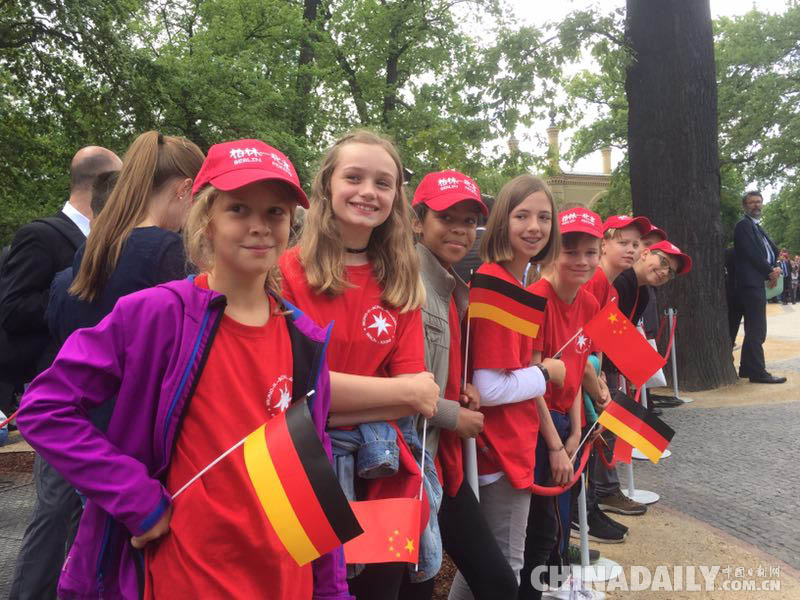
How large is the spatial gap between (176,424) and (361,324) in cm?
76

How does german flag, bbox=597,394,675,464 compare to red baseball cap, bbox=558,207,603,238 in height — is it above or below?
below

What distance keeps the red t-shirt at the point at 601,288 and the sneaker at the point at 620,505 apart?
171 cm

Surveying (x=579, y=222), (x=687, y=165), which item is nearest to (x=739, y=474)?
(x=579, y=222)

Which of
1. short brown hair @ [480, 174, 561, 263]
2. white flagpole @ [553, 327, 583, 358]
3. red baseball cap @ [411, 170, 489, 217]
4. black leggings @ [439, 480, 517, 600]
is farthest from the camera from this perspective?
white flagpole @ [553, 327, 583, 358]


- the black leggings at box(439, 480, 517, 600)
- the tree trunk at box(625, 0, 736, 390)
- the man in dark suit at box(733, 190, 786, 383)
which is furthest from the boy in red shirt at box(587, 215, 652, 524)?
the man in dark suit at box(733, 190, 786, 383)

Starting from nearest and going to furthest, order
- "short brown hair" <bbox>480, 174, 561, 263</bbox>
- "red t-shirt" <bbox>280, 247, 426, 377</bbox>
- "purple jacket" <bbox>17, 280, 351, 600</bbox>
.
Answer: "purple jacket" <bbox>17, 280, 351, 600</bbox>
"red t-shirt" <bbox>280, 247, 426, 377</bbox>
"short brown hair" <bbox>480, 174, 561, 263</bbox>

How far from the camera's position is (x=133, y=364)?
151 centimetres

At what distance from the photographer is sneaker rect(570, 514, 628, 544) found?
174 inches

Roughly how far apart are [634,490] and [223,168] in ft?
15.0

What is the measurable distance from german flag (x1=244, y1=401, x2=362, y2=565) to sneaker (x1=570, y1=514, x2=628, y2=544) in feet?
11.1

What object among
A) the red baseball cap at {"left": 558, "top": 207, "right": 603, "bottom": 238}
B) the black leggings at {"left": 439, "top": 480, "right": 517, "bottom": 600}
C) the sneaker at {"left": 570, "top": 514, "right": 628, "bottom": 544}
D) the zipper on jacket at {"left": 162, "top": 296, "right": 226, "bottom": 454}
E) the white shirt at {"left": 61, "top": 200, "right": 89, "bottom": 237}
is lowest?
the sneaker at {"left": 570, "top": 514, "right": 628, "bottom": 544}

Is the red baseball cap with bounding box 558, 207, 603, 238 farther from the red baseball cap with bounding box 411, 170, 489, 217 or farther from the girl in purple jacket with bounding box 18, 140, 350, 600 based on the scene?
the girl in purple jacket with bounding box 18, 140, 350, 600

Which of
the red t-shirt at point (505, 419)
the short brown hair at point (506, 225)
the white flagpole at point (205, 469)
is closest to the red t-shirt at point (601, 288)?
the short brown hair at point (506, 225)

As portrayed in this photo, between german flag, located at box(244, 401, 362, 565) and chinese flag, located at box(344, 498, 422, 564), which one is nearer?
german flag, located at box(244, 401, 362, 565)
